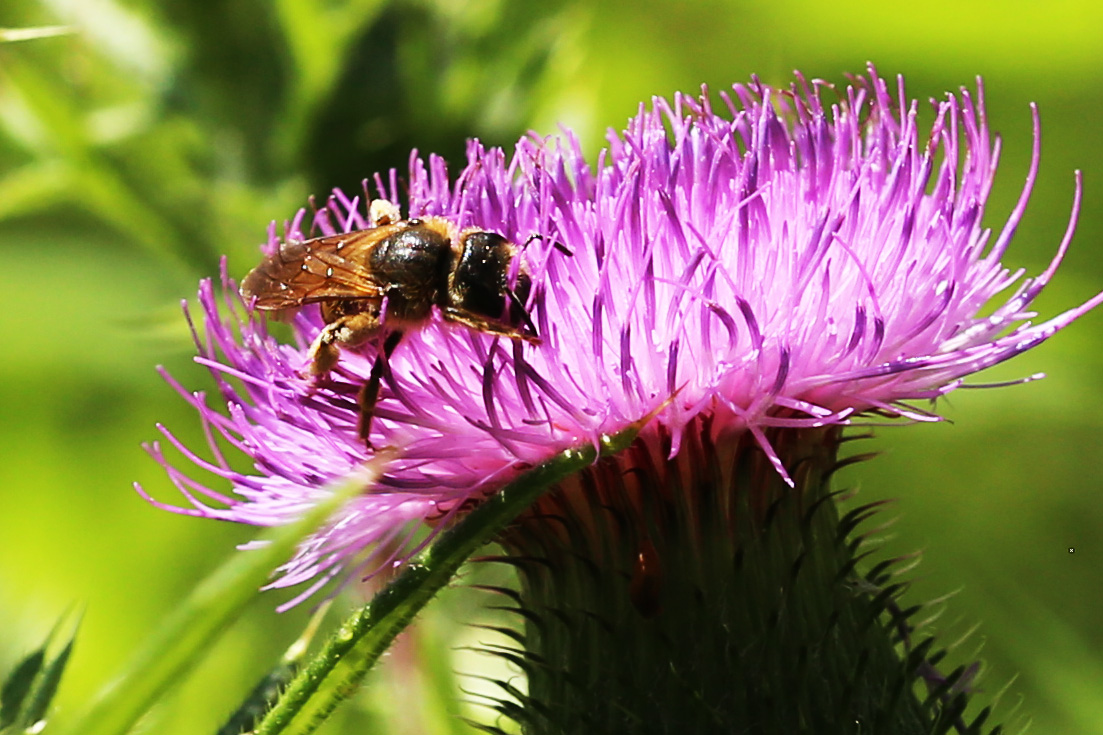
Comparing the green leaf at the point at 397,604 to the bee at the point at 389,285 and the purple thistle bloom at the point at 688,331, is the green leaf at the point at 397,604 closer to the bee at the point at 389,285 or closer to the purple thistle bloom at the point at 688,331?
the purple thistle bloom at the point at 688,331

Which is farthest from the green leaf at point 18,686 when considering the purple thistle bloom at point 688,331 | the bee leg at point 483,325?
the bee leg at point 483,325

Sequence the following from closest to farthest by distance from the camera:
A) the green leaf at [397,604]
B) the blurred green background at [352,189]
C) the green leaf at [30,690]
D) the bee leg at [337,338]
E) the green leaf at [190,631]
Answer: the green leaf at [190,631]
the green leaf at [397,604]
the green leaf at [30,690]
the bee leg at [337,338]
the blurred green background at [352,189]

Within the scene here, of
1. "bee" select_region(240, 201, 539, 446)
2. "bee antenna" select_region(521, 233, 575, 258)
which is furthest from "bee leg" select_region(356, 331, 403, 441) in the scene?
"bee antenna" select_region(521, 233, 575, 258)

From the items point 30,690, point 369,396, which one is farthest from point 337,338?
point 30,690

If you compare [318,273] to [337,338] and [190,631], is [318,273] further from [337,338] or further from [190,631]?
[190,631]

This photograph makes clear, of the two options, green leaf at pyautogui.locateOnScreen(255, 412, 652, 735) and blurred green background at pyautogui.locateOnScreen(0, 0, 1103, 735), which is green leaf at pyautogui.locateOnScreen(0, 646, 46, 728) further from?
blurred green background at pyautogui.locateOnScreen(0, 0, 1103, 735)

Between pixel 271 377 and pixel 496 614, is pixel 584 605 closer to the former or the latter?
pixel 271 377
